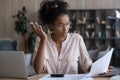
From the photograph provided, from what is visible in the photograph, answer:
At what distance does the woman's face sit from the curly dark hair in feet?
0.12

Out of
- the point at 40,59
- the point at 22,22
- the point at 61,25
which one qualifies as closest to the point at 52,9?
the point at 61,25

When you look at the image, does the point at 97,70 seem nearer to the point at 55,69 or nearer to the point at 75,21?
the point at 55,69

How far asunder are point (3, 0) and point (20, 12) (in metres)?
0.82

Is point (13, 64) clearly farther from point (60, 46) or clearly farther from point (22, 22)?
point (22, 22)

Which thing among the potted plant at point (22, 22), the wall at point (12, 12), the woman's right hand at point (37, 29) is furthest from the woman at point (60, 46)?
the wall at point (12, 12)

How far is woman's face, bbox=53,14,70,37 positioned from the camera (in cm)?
216

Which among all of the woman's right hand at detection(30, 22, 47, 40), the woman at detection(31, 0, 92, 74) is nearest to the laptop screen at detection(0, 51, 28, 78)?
the woman's right hand at detection(30, 22, 47, 40)

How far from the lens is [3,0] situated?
861cm

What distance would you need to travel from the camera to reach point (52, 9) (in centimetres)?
222

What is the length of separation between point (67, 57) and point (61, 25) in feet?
0.88

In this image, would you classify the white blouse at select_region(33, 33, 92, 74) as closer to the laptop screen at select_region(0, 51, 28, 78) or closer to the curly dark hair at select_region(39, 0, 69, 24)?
the curly dark hair at select_region(39, 0, 69, 24)

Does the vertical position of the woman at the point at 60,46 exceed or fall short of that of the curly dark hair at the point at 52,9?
it falls short

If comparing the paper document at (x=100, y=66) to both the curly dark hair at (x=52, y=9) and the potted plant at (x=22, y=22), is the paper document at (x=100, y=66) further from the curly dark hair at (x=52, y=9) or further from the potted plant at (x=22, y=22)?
the potted plant at (x=22, y=22)

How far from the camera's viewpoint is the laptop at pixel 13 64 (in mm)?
1687
